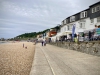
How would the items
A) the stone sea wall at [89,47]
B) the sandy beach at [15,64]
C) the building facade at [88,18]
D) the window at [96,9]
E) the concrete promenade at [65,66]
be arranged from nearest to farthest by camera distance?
the concrete promenade at [65,66], the sandy beach at [15,64], the stone sea wall at [89,47], the window at [96,9], the building facade at [88,18]

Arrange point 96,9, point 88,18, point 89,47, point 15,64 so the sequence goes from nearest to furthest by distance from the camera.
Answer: point 15,64 < point 89,47 < point 96,9 < point 88,18

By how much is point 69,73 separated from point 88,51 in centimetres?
905

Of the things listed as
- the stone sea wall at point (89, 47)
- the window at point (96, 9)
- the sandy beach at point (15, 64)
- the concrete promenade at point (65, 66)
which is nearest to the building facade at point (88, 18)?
the window at point (96, 9)

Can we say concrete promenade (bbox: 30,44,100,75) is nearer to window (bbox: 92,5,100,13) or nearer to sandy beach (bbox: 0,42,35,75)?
sandy beach (bbox: 0,42,35,75)

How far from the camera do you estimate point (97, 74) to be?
Result: 5875 mm

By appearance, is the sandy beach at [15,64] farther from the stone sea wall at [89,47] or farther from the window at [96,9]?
the window at [96,9]

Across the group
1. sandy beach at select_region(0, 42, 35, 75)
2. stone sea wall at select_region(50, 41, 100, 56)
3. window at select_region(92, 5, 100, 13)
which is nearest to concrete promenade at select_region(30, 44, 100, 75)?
sandy beach at select_region(0, 42, 35, 75)

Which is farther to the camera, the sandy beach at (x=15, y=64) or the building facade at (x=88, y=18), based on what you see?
the building facade at (x=88, y=18)

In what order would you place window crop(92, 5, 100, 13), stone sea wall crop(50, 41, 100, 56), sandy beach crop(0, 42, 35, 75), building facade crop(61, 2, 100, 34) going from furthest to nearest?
building facade crop(61, 2, 100, 34), window crop(92, 5, 100, 13), stone sea wall crop(50, 41, 100, 56), sandy beach crop(0, 42, 35, 75)

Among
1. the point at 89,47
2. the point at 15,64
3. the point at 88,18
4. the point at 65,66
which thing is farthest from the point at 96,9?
the point at 15,64

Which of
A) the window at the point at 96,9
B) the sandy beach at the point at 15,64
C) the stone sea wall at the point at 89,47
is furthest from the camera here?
the window at the point at 96,9

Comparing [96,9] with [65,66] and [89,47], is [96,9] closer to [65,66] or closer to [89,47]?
[89,47]

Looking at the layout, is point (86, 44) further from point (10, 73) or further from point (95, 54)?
point (10, 73)

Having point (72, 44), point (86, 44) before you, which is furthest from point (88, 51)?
point (72, 44)
